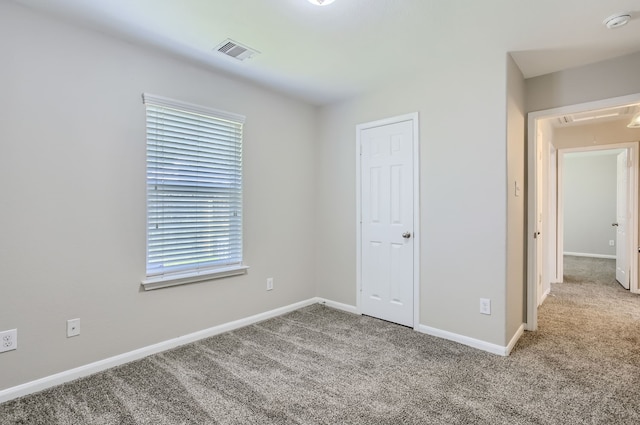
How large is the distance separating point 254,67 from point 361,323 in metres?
2.69

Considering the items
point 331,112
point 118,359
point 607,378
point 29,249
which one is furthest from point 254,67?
point 607,378

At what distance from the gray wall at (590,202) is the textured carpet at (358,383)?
18.8 ft

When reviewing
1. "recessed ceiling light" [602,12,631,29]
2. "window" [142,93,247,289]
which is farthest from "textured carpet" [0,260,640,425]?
"recessed ceiling light" [602,12,631,29]

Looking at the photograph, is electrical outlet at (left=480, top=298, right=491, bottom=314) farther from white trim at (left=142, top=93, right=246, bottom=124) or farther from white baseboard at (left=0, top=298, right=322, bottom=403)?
white trim at (left=142, top=93, right=246, bottom=124)

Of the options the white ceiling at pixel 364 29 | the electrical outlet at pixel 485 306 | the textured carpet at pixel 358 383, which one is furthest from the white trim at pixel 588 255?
the electrical outlet at pixel 485 306

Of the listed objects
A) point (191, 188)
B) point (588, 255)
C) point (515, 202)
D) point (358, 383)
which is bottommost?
point (358, 383)

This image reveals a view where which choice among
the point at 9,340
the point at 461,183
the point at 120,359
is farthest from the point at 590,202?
the point at 9,340

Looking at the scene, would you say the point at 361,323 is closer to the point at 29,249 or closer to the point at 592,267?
the point at 29,249

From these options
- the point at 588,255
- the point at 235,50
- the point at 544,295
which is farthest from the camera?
the point at 588,255

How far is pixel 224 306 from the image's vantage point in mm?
3145

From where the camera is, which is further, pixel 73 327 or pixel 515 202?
pixel 515 202

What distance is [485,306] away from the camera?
2713mm

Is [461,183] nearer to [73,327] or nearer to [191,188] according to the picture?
[191,188]

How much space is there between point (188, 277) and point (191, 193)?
2.42ft
